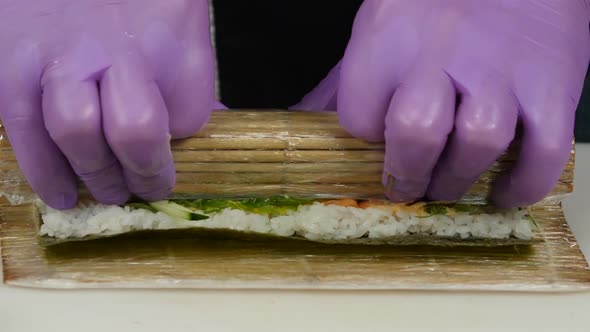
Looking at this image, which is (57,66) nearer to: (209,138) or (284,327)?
(209,138)

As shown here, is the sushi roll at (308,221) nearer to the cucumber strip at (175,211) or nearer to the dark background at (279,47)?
the cucumber strip at (175,211)

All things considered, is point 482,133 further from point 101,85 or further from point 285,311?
point 101,85

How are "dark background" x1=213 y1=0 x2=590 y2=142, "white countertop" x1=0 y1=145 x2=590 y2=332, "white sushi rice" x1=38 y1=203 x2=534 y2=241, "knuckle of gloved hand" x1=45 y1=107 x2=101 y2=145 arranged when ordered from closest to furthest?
"knuckle of gloved hand" x1=45 y1=107 x2=101 y2=145
"white countertop" x1=0 y1=145 x2=590 y2=332
"white sushi rice" x1=38 y1=203 x2=534 y2=241
"dark background" x1=213 y1=0 x2=590 y2=142

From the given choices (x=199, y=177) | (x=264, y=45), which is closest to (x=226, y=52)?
(x=264, y=45)

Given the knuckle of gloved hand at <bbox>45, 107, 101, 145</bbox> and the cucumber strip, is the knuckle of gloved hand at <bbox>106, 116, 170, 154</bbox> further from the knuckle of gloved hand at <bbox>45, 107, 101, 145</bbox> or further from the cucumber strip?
the cucumber strip

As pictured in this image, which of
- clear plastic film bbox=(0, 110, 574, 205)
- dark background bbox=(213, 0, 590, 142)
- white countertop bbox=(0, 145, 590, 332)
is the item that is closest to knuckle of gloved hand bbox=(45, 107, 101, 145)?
clear plastic film bbox=(0, 110, 574, 205)

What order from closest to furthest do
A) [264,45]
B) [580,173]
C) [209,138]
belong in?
[209,138], [580,173], [264,45]

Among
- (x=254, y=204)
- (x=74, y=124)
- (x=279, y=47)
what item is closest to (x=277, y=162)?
(x=254, y=204)
